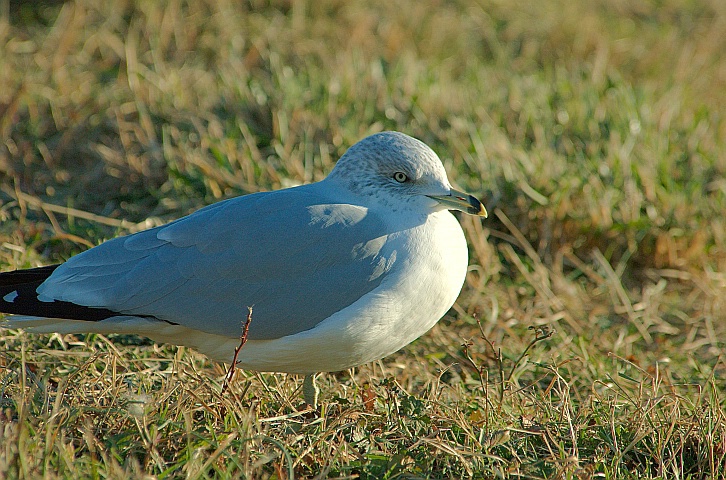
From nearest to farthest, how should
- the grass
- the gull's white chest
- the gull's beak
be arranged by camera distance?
the grass, the gull's white chest, the gull's beak

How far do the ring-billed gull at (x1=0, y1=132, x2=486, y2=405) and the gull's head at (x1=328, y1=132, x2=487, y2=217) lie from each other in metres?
0.09

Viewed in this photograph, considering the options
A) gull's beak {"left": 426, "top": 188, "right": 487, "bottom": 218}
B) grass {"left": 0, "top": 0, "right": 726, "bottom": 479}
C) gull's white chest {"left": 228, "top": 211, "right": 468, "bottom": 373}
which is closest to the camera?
grass {"left": 0, "top": 0, "right": 726, "bottom": 479}

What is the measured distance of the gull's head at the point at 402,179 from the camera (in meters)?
3.00

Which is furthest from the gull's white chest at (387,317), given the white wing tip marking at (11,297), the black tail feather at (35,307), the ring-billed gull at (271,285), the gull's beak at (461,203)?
the white wing tip marking at (11,297)

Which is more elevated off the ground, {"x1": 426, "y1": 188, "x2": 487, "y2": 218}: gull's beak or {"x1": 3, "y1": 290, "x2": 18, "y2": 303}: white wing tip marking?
{"x1": 426, "y1": 188, "x2": 487, "y2": 218}: gull's beak

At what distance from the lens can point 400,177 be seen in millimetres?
3033

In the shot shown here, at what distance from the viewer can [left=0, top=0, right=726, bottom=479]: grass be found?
8.57 ft

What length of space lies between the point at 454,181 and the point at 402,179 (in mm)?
1462

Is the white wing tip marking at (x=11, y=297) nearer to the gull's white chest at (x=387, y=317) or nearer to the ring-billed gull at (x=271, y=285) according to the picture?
the ring-billed gull at (x=271, y=285)

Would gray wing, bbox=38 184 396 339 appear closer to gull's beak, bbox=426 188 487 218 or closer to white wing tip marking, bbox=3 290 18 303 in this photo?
white wing tip marking, bbox=3 290 18 303

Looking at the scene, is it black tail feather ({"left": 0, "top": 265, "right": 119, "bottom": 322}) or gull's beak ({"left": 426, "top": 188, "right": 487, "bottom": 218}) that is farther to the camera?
gull's beak ({"left": 426, "top": 188, "right": 487, "bottom": 218})

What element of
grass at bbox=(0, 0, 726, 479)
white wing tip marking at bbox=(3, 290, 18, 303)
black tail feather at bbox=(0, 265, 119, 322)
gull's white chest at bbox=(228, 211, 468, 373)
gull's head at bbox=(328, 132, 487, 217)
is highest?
gull's head at bbox=(328, 132, 487, 217)

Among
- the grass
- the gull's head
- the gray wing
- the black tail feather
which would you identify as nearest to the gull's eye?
the gull's head

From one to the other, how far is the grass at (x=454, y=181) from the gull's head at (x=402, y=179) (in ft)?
1.63
